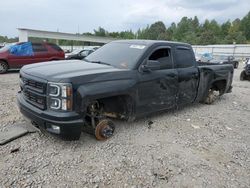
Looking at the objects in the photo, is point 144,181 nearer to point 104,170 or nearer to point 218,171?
point 104,170

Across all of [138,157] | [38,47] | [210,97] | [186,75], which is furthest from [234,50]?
[138,157]

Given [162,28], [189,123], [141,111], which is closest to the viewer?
[141,111]

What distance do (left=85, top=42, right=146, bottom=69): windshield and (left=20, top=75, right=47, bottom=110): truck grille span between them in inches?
60.3

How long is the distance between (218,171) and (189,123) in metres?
2.07

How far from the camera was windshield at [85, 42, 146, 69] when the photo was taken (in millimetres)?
4914

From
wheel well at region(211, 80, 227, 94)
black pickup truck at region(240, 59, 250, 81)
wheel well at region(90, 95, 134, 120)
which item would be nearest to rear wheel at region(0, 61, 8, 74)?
wheel well at region(90, 95, 134, 120)

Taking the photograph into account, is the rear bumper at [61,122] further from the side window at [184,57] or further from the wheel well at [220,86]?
the wheel well at [220,86]

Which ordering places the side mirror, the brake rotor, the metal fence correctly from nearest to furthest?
1. the brake rotor
2. the side mirror
3. the metal fence

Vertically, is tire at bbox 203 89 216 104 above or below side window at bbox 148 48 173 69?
below

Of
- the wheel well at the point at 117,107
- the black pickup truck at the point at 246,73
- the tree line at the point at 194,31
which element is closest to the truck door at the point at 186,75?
the wheel well at the point at 117,107

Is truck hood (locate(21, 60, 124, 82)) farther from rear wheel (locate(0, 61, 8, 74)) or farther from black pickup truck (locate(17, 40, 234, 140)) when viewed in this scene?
rear wheel (locate(0, 61, 8, 74))

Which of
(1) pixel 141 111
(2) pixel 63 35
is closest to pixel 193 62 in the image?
(1) pixel 141 111

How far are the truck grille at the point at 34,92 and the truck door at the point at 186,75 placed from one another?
315 centimetres

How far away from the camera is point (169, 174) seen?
3637 mm
